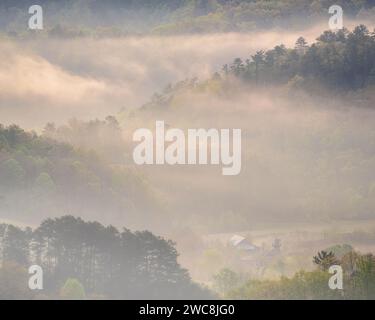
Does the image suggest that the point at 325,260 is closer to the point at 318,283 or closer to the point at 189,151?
the point at 318,283

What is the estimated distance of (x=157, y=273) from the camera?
4988 cm

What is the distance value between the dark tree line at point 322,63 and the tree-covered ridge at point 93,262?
27.1 m

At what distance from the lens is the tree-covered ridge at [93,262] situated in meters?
48.8

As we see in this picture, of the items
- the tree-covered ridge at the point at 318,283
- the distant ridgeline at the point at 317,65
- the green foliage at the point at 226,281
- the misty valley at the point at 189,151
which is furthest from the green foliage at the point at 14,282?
the distant ridgeline at the point at 317,65

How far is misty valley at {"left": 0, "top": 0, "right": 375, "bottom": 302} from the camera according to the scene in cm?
5081

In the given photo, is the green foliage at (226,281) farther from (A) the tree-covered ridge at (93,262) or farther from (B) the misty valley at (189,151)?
(A) the tree-covered ridge at (93,262)

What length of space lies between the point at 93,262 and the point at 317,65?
101 ft

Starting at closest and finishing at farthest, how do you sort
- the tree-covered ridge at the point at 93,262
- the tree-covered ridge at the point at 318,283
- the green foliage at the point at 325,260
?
the tree-covered ridge at the point at 318,283, the tree-covered ridge at the point at 93,262, the green foliage at the point at 325,260

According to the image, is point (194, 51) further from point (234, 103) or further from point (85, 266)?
point (85, 266)

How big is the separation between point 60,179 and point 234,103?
2237cm

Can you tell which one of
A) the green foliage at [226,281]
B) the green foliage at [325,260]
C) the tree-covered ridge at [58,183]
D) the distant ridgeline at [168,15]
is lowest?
the green foliage at [226,281]

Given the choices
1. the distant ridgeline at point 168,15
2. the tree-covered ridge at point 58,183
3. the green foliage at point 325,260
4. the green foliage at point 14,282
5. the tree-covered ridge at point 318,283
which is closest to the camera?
the green foliage at point 14,282

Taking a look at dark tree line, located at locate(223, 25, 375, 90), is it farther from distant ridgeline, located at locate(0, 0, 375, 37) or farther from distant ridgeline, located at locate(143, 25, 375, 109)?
distant ridgeline, located at locate(0, 0, 375, 37)
